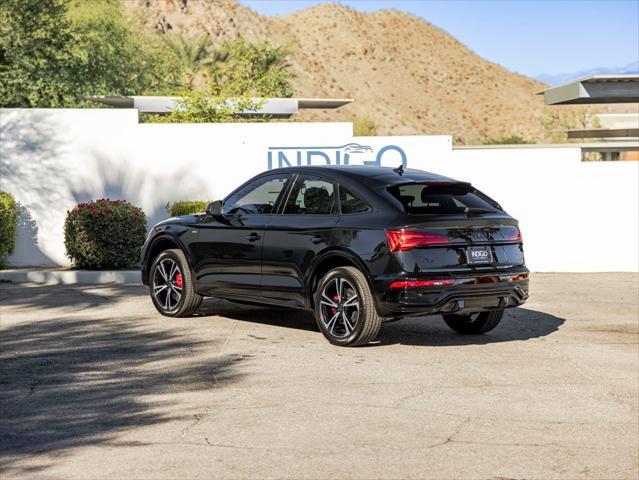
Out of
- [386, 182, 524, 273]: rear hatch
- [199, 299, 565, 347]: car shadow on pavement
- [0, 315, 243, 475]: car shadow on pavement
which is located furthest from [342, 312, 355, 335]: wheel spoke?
[0, 315, 243, 475]: car shadow on pavement

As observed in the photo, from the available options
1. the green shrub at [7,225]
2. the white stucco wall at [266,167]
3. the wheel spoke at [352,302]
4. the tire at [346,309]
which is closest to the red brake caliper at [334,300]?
the tire at [346,309]

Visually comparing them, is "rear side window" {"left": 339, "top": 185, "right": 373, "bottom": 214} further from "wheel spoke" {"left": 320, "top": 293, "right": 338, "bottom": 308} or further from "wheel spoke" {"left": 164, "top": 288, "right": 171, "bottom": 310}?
"wheel spoke" {"left": 164, "top": 288, "right": 171, "bottom": 310}

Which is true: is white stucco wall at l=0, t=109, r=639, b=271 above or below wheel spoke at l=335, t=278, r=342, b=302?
above

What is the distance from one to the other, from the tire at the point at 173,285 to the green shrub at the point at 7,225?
257 inches

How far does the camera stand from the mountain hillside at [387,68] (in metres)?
110

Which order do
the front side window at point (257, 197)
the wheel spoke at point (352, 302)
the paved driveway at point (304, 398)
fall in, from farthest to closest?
the front side window at point (257, 197) < the wheel spoke at point (352, 302) < the paved driveway at point (304, 398)

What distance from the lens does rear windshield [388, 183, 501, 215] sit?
37.3 feet

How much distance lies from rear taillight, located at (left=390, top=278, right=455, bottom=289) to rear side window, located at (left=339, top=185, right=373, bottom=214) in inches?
38.3

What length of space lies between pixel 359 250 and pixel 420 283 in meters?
0.74

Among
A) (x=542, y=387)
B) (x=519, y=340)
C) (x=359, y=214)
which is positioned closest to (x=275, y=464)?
(x=542, y=387)

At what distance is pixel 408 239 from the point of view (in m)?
10.9

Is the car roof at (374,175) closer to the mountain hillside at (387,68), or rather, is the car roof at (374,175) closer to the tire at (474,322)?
the tire at (474,322)

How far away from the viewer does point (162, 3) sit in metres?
106

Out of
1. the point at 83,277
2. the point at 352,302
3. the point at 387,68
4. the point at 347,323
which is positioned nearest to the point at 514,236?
the point at 352,302
